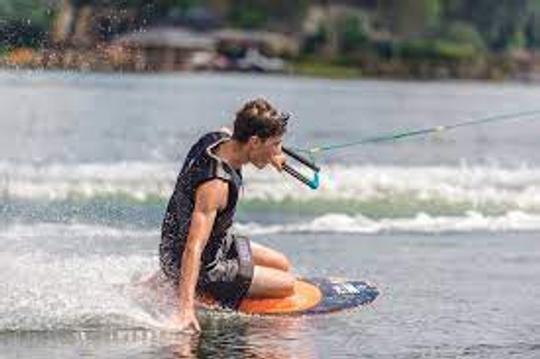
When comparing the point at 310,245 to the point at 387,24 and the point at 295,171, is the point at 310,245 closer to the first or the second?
the point at 295,171

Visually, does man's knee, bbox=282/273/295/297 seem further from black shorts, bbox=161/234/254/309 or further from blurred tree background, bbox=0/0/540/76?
blurred tree background, bbox=0/0/540/76

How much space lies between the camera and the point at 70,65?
2961cm

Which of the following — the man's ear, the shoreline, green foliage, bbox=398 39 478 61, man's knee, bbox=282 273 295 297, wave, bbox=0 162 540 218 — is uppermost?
the man's ear

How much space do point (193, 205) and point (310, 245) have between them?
703 cm

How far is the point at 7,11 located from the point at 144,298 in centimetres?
1871

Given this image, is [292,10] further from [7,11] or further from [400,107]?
[7,11]

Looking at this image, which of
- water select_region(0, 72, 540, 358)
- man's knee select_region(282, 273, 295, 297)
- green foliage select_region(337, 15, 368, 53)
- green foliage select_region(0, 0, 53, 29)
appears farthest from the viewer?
green foliage select_region(337, 15, 368, 53)

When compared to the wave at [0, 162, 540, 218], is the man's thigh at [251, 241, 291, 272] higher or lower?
higher

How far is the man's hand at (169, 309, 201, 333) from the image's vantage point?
44.3 ft

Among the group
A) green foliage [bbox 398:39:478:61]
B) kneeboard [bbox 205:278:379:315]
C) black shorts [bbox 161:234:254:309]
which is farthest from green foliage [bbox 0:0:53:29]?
green foliage [bbox 398:39:478:61]

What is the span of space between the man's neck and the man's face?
0.06 m

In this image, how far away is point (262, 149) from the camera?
1362 cm

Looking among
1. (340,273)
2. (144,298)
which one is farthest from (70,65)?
(144,298)

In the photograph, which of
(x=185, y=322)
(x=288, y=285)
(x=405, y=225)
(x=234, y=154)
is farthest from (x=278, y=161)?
(x=405, y=225)
